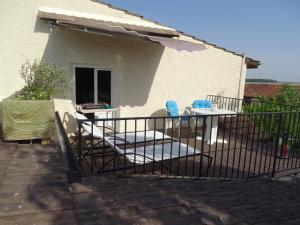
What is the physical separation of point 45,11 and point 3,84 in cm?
244

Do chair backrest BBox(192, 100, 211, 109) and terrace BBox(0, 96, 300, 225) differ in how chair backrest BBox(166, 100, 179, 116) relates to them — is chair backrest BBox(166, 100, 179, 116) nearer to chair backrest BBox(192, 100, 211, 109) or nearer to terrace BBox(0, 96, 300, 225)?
chair backrest BBox(192, 100, 211, 109)

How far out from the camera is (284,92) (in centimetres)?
1157

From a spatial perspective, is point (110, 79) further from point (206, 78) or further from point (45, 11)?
point (206, 78)

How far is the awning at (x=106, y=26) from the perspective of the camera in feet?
21.5

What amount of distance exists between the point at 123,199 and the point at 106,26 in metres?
5.06

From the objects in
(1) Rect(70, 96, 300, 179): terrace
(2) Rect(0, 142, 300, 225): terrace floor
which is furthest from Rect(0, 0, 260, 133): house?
(2) Rect(0, 142, 300, 225): terrace floor

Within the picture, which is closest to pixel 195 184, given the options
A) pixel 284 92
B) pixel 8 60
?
pixel 8 60

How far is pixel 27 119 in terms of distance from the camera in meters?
5.29

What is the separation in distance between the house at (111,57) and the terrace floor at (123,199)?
3.86m

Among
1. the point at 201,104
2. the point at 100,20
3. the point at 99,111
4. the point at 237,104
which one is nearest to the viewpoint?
the point at 100,20

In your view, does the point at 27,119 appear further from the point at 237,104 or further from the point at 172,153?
the point at 237,104

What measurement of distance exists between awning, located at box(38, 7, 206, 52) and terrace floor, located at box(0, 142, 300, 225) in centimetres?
377

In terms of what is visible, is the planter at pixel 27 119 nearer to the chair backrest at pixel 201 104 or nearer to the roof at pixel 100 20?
the roof at pixel 100 20

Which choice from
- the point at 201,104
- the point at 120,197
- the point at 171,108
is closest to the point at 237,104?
the point at 201,104
